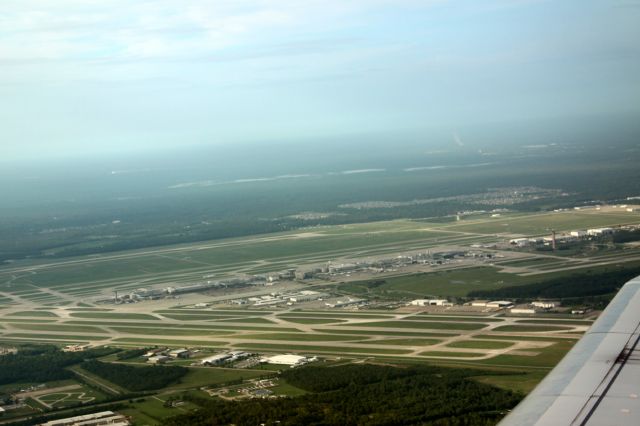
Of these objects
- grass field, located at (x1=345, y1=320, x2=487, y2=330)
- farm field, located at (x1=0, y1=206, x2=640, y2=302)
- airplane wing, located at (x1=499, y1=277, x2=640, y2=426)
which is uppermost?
airplane wing, located at (x1=499, y1=277, x2=640, y2=426)

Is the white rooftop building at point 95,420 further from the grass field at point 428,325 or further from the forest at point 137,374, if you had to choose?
the grass field at point 428,325

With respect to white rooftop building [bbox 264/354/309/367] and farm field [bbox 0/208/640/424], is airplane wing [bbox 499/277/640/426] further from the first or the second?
white rooftop building [bbox 264/354/309/367]

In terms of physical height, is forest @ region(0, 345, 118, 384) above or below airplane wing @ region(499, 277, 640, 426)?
below

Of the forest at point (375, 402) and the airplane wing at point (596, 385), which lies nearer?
the airplane wing at point (596, 385)

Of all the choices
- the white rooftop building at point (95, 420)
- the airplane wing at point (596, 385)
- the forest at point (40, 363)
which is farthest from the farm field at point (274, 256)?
the airplane wing at point (596, 385)

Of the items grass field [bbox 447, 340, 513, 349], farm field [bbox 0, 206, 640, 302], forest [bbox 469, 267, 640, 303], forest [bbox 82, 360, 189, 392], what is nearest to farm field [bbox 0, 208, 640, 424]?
grass field [bbox 447, 340, 513, 349]

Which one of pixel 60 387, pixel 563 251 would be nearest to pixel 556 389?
pixel 60 387

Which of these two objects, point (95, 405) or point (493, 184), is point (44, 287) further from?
point (493, 184)
